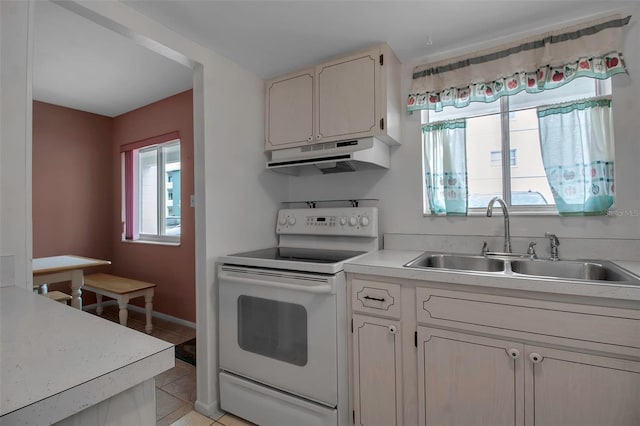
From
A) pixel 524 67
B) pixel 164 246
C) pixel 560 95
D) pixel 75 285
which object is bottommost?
pixel 75 285

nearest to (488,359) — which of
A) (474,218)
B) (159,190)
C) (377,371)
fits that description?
(377,371)

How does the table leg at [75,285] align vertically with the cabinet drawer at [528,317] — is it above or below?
below

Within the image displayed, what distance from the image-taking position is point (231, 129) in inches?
78.5

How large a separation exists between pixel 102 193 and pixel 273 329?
3.29 m

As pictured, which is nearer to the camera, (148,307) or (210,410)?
(210,410)

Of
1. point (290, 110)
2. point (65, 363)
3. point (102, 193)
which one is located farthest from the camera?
point (102, 193)

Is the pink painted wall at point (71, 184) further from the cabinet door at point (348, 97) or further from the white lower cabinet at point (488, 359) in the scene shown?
the white lower cabinet at point (488, 359)

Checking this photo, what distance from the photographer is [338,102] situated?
6.32ft

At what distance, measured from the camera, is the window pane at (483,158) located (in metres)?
1.88

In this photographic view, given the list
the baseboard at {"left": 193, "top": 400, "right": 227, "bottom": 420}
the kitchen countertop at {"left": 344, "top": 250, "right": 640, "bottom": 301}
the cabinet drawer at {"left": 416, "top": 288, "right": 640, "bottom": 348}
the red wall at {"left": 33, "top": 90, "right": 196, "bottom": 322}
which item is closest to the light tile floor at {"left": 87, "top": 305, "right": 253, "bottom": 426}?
the baseboard at {"left": 193, "top": 400, "right": 227, "bottom": 420}

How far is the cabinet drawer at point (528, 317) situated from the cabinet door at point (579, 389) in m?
0.08

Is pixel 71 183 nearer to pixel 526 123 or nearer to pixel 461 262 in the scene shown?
pixel 461 262

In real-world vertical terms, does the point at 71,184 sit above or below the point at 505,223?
above

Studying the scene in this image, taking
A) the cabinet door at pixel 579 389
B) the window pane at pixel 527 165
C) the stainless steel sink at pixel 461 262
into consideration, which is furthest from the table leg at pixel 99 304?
the window pane at pixel 527 165
